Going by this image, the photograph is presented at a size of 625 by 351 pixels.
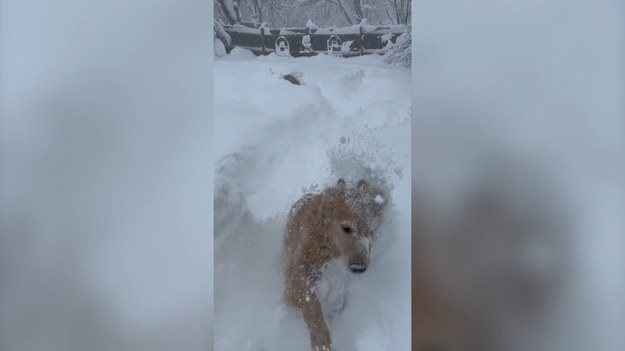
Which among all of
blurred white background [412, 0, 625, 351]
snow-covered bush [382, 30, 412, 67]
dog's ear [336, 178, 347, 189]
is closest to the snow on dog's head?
dog's ear [336, 178, 347, 189]

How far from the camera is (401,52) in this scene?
4.57 ft

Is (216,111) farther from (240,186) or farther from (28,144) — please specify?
(28,144)

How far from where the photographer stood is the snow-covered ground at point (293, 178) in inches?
53.9

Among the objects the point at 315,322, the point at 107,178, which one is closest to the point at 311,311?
the point at 315,322

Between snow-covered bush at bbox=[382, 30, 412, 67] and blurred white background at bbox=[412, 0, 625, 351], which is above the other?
snow-covered bush at bbox=[382, 30, 412, 67]

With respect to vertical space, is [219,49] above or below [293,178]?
above

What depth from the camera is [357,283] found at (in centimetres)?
136

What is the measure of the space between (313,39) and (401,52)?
25cm

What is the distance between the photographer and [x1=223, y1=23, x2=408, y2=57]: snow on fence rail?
1396mm

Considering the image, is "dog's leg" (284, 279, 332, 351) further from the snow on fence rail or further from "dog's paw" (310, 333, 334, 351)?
the snow on fence rail

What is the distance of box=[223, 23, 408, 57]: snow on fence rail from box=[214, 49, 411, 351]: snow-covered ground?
0.15 feet

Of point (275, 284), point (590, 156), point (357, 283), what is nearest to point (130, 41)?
point (275, 284)

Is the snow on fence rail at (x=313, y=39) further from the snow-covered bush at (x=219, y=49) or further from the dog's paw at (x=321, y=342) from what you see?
the dog's paw at (x=321, y=342)

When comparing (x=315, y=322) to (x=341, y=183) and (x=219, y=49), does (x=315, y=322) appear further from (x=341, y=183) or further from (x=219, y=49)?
(x=219, y=49)
